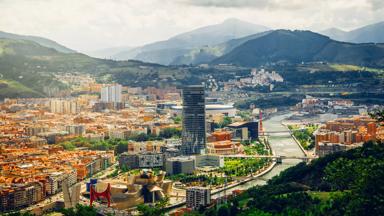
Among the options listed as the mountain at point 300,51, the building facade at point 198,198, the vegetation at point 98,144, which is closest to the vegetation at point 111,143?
the vegetation at point 98,144

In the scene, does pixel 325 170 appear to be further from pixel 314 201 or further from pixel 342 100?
pixel 342 100

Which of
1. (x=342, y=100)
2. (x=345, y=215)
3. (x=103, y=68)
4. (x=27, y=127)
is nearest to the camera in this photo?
(x=345, y=215)

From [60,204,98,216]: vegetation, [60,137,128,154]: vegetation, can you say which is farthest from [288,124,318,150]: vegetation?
[60,204,98,216]: vegetation

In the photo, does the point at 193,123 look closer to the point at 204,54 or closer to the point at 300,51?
the point at 300,51

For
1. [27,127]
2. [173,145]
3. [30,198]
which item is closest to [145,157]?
[173,145]

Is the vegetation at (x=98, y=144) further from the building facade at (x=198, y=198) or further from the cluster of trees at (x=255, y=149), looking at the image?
the building facade at (x=198, y=198)

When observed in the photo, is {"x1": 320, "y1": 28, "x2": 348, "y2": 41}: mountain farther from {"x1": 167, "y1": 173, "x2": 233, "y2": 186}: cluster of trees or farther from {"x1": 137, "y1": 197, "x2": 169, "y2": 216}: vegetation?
{"x1": 137, "y1": 197, "x2": 169, "y2": 216}: vegetation

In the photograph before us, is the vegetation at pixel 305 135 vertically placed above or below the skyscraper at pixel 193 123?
below
